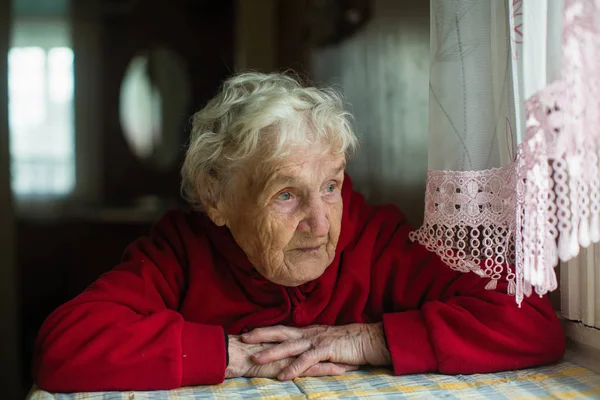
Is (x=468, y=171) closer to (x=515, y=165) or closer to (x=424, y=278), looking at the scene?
(x=515, y=165)

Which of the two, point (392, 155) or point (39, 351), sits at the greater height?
point (392, 155)

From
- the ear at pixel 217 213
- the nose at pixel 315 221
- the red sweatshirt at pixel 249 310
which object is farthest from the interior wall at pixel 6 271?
the nose at pixel 315 221

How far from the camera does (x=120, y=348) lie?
1467 millimetres

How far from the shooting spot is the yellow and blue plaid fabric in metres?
1.41

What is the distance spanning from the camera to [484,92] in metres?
1.43

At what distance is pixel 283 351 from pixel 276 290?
21 cm

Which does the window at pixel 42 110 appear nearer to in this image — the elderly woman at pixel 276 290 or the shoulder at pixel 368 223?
the elderly woman at pixel 276 290

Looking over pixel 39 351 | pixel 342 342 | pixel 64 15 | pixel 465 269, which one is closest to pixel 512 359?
pixel 465 269

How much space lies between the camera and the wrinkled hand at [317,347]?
1.56 m

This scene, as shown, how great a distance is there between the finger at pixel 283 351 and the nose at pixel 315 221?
0.25 metres

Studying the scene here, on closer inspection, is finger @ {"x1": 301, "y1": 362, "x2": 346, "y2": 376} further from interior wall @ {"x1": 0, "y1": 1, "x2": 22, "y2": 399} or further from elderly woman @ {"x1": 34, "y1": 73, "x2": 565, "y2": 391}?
interior wall @ {"x1": 0, "y1": 1, "x2": 22, "y2": 399}

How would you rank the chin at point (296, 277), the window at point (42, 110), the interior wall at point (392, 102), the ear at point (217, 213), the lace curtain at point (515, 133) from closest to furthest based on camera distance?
the lace curtain at point (515, 133) < the chin at point (296, 277) < the ear at point (217, 213) < the interior wall at point (392, 102) < the window at point (42, 110)

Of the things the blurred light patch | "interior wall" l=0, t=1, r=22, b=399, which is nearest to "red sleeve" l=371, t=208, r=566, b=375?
"interior wall" l=0, t=1, r=22, b=399

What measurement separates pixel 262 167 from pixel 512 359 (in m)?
0.71
